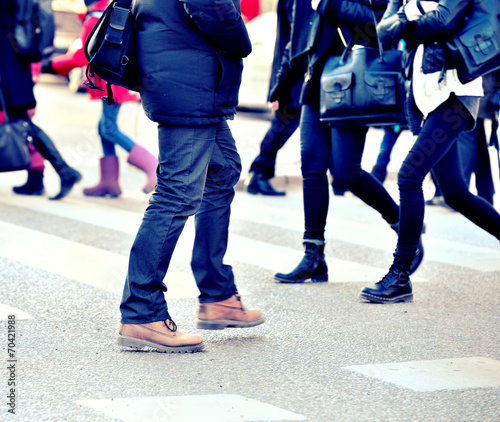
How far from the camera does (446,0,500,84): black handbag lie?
4359 mm

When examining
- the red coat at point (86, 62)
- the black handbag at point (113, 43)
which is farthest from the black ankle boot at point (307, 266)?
the red coat at point (86, 62)

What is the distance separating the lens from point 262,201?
8289 millimetres

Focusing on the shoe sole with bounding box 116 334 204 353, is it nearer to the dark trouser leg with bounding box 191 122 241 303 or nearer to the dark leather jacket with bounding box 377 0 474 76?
the dark trouser leg with bounding box 191 122 241 303

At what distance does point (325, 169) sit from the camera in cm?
513

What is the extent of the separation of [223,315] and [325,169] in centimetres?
140

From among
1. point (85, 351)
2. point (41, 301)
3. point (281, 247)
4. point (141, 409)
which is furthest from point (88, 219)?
point (141, 409)

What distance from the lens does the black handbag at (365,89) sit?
4789 mm

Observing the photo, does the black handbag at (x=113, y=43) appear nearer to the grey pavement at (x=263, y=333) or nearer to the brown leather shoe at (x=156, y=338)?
the brown leather shoe at (x=156, y=338)

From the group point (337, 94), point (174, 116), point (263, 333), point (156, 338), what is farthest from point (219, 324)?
point (337, 94)

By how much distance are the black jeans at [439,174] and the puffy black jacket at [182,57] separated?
1226 mm

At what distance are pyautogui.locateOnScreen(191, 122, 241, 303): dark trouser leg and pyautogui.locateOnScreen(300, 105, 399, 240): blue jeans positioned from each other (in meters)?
1.10

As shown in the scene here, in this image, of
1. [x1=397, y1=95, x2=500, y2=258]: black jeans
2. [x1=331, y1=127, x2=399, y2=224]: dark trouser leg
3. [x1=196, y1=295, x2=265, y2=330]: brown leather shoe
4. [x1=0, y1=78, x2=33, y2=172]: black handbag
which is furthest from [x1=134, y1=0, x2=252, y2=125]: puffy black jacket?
[x1=0, y1=78, x2=33, y2=172]: black handbag

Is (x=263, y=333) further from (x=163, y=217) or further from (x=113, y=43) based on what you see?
(x=113, y=43)

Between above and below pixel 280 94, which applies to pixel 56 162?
below
